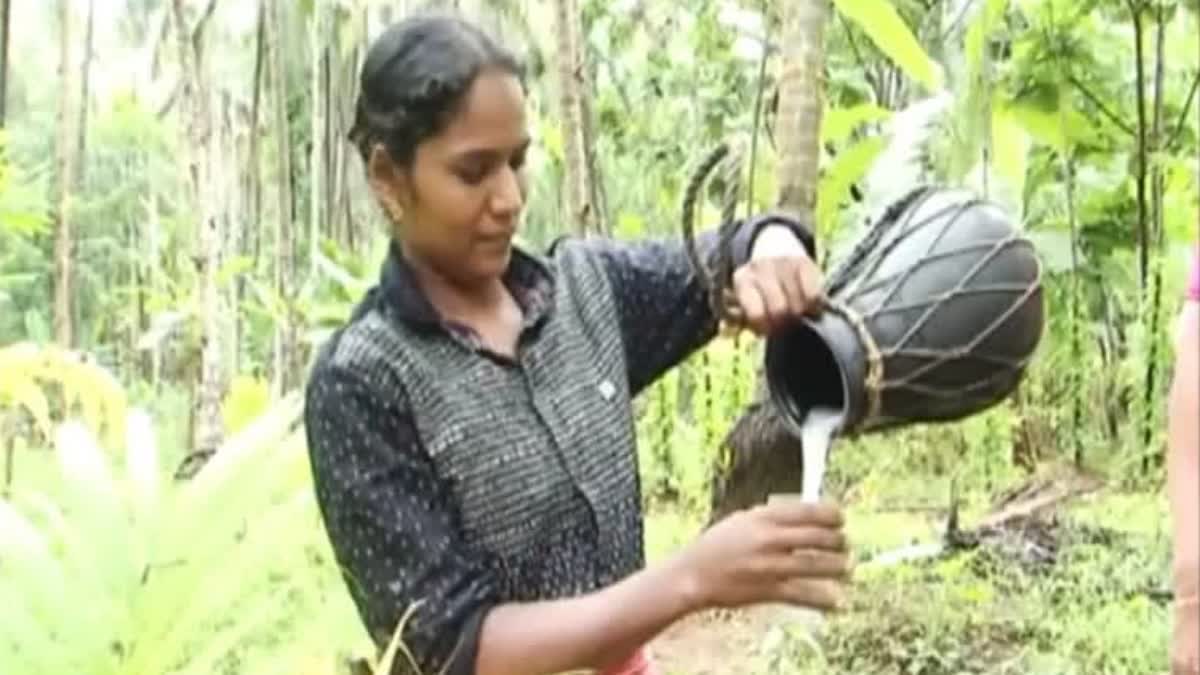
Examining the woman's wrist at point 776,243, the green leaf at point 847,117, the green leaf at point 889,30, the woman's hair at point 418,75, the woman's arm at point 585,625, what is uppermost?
the green leaf at point 889,30

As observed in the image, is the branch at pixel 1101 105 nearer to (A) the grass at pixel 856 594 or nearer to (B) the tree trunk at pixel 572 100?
(A) the grass at pixel 856 594

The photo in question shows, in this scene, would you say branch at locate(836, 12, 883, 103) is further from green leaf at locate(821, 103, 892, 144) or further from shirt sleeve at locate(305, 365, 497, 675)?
shirt sleeve at locate(305, 365, 497, 675)

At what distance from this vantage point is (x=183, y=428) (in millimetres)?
8055

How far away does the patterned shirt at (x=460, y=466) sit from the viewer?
1147 millimetres

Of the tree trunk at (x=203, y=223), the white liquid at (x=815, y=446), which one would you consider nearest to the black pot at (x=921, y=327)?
the white liquid at (x=815, y=446)

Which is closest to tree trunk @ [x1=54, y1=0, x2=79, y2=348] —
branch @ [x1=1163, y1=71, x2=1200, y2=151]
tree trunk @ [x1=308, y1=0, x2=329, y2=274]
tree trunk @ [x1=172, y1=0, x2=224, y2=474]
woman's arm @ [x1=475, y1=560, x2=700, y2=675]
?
tree trunk @ [x1=172, y1=0, x2=224, y2=474]

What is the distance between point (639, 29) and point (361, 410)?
721 centimetres

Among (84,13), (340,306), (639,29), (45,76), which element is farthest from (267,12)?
(45,76)

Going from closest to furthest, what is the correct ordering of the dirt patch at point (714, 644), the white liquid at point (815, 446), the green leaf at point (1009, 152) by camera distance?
the white liquid at point (815, 446), the dirt patch at point (714, 644), the green leaf at point (1009, 152)

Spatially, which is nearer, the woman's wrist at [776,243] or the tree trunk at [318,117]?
the woman's wrist at [776,243]

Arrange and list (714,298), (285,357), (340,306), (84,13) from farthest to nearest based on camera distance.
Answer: (84,13)
(285,357)
(340,306)
(714,298)

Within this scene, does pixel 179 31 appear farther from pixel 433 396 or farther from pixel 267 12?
pixel 433 396

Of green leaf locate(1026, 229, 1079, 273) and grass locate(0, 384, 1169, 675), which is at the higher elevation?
green leaf locate(1026, 229, 1079, 273)

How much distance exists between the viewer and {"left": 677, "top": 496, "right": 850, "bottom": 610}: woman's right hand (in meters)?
0.97
